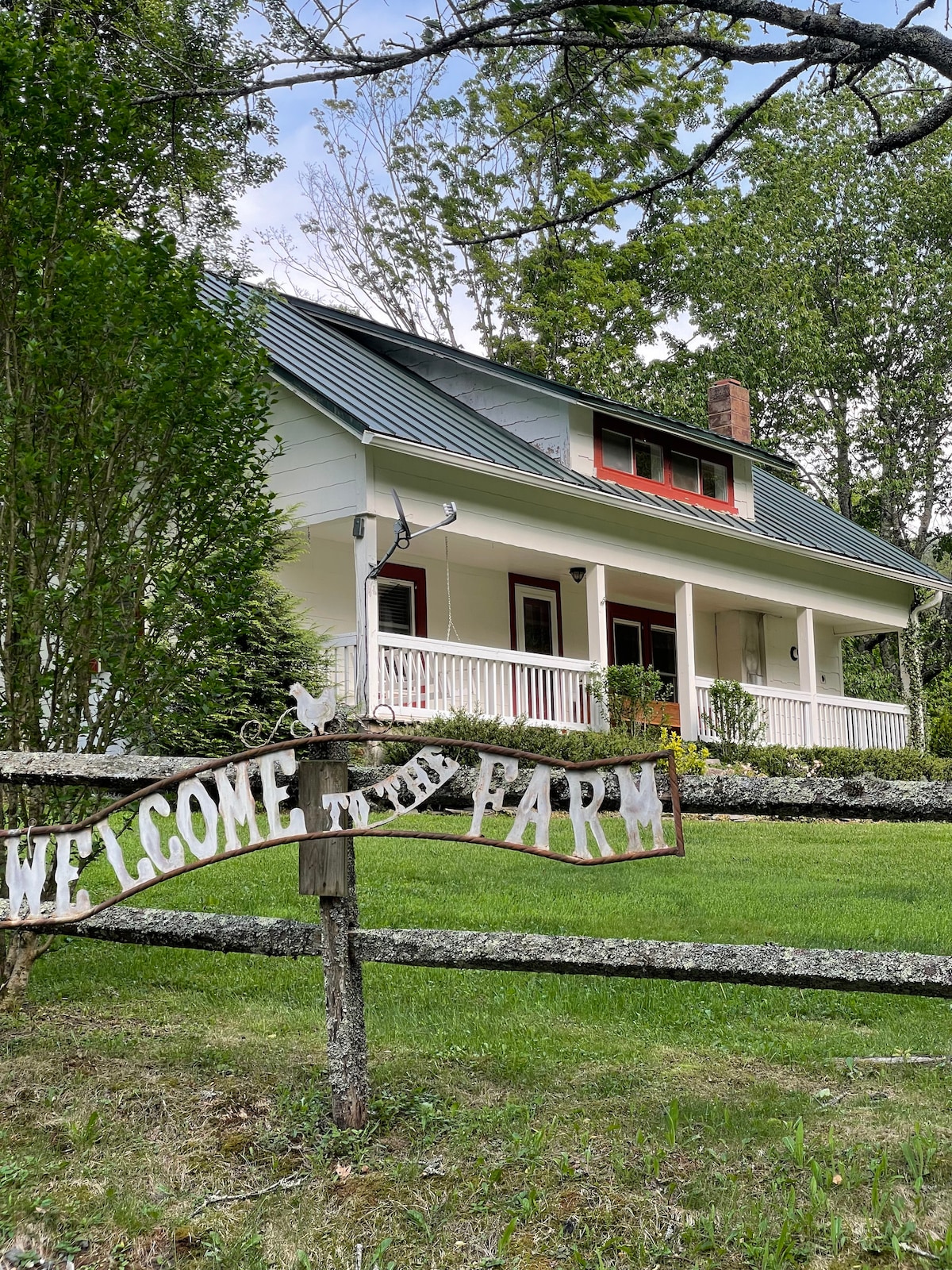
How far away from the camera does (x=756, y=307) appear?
3173 centimetres

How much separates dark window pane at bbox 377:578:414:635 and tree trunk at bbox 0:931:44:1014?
11074mm

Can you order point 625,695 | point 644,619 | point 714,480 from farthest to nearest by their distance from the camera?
point 644,619
point 714,480
point 625,695

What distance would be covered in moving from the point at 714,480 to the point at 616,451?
2355mm

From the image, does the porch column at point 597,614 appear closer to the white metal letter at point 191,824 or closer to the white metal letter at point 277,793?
the white metal letter at point 277,793

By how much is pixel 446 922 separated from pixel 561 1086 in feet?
8.36

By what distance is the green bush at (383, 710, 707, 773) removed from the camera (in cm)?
1273

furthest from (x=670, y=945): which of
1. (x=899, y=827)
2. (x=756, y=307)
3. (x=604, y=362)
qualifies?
(x=756, y=307)

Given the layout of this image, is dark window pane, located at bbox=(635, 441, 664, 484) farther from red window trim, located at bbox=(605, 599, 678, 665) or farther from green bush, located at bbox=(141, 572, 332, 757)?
green bush, located at bbox=(141, 572, 332, 757)

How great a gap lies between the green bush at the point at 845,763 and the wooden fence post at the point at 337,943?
12.8 meters

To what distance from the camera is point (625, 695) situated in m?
15.8

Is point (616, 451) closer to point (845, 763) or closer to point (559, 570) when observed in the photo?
point (559, 570)

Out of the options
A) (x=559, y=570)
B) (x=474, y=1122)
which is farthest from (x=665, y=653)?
(x=474, y=1122)

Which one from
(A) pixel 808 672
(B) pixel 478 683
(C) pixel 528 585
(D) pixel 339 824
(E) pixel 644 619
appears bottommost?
(D) pixel 339 824

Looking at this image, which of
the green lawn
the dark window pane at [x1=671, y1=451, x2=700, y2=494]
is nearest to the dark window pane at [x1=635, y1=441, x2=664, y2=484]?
the dark window pane at [x1=671, y1=451, x2=700, y2=494]
